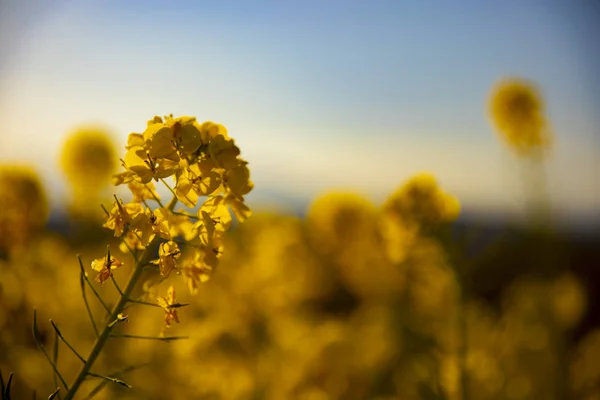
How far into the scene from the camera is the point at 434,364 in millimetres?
2580

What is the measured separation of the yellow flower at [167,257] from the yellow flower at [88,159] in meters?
3.54

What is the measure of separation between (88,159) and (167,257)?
3772 millimetres

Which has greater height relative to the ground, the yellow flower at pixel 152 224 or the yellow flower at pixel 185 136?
the yellow flower at pixel 185 136

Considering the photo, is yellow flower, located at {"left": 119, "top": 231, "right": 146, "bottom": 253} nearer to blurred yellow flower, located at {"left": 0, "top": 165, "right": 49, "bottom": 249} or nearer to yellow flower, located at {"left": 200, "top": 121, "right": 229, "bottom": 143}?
yellow flower, located at {"left": 200, "top": 121, "right": 229, "bottom": 143}

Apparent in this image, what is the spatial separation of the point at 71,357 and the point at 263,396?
1.15 meters

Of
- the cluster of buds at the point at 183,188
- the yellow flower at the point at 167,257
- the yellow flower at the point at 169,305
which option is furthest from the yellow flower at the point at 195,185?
the yellow flower at the point at 169,305

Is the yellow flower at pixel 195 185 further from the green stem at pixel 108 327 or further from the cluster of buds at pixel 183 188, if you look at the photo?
the green stem at pixel 108 327

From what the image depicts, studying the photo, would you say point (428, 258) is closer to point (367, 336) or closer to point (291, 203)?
point (367, 336)

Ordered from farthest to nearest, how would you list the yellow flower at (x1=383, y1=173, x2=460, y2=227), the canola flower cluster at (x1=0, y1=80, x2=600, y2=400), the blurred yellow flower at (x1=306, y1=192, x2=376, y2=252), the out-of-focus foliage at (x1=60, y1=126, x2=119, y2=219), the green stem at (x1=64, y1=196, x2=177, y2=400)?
the out-of-focus foliage at (x1=60, y1=126, x2=119, y2=219) → the blurred yellow flower at (x1=306, y1=192, x2=376, y2=252) → the yellow flower at (x1=383, y1=173, x2=460, y2=227) → the canola flower cluster at (x1=0, y1=80, x2=600, y2=400) → the green stem at (x1=64, y1=196, x2=177, y2=400)

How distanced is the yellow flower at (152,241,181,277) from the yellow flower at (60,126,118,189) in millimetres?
3542

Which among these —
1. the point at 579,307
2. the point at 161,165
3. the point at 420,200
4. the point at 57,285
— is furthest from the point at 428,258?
the point at 579,307

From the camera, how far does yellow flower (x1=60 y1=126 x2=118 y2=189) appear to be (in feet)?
15.4

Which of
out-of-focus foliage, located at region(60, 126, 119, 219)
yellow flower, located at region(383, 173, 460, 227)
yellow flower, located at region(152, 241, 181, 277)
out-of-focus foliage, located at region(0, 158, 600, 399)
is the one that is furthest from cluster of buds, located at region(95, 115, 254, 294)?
out-of-focus foliage, located at region(60, 126, 119, 219)

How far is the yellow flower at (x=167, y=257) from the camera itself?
127 centimetres
